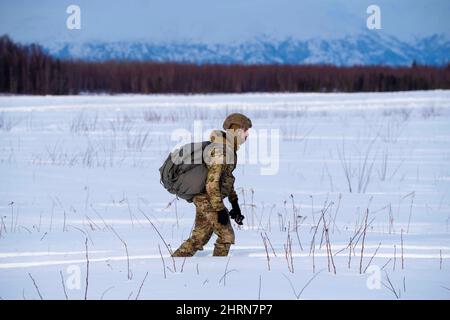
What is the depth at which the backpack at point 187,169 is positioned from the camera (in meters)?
4.48

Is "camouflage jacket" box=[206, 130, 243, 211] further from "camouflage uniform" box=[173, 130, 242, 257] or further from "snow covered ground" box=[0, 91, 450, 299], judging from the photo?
"snow covered ground" box=[0, 91, 450, 299]

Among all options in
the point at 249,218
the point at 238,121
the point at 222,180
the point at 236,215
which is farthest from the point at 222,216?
the point at 249,218

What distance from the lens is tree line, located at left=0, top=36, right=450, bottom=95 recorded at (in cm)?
4638

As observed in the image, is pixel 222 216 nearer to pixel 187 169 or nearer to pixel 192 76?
pixel 187 169

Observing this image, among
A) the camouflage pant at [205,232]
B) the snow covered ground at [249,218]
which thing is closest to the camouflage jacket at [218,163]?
the camouflage pant at [205,232]

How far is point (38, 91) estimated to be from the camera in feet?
147

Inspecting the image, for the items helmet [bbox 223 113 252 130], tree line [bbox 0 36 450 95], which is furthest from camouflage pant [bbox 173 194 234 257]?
tree line [bbox 0 36 450 95]

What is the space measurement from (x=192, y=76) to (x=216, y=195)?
171 feet

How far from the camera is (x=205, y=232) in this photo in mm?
4832

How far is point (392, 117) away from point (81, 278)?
16.8 metres

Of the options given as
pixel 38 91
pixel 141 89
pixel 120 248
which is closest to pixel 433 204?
pixel 120 248

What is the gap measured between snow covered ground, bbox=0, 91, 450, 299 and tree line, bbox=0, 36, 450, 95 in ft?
103

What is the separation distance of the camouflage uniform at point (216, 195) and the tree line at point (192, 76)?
4218 centimetres

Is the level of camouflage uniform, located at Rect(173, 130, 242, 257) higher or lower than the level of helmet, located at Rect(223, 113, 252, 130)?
lower
